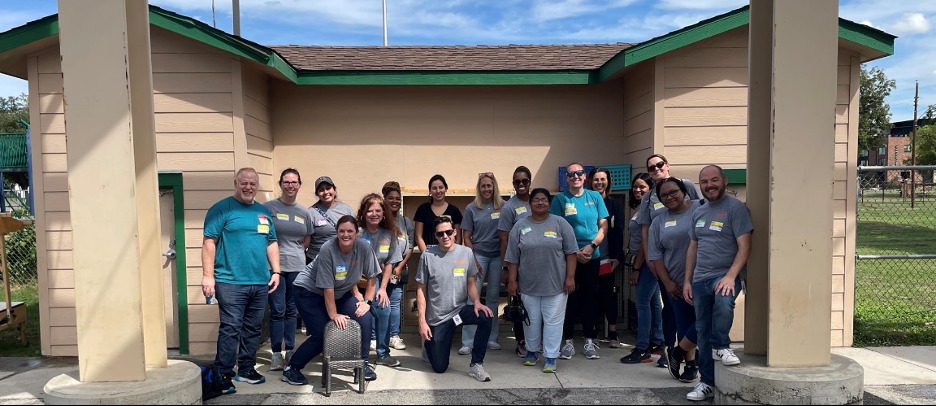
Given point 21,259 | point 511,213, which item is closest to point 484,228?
point 511,213

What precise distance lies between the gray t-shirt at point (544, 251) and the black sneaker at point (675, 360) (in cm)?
97

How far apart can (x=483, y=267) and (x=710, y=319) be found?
2093 millimetres

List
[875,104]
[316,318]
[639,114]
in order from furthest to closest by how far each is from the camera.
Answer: [875,104], [639,114], [316,318]

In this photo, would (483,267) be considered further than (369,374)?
Yes

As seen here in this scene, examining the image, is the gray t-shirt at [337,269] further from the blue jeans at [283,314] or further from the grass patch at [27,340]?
the grass patch at [27,340]

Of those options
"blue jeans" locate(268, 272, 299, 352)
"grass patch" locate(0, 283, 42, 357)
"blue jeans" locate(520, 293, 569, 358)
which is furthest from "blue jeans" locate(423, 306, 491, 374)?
"grass patch" locate(0, 283, 42, 357)

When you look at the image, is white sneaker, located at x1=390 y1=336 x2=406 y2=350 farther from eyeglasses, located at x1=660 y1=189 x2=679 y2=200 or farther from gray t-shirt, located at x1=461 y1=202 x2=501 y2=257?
eyeglasses, located at x1=660 y1=189 x2=679 y2=200

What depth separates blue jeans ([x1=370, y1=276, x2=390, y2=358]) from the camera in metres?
4.93

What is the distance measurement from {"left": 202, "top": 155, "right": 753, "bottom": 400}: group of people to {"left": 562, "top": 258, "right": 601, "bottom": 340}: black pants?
10mm

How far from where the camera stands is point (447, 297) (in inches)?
185

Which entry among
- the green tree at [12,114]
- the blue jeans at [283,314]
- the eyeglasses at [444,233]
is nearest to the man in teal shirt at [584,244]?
the eyeglasses at [444,233]

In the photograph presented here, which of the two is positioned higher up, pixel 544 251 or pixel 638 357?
pixel 544 251

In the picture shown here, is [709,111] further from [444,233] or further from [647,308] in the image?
[444,233]

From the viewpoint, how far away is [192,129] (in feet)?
18.1
